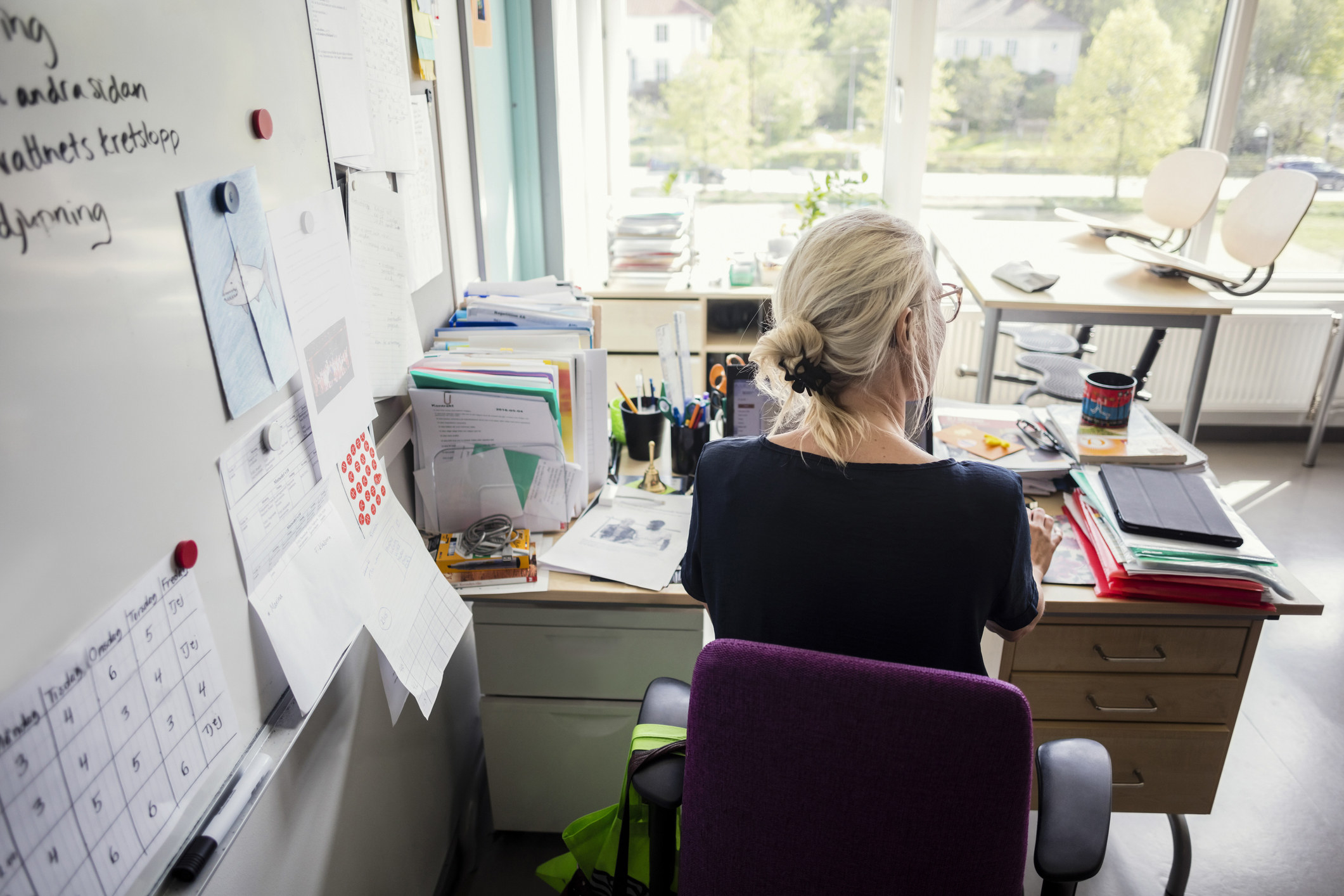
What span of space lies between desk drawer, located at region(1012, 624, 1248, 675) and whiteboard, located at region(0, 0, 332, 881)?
125 cm

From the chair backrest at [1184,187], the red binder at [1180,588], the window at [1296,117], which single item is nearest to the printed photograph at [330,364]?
the red binder at [1180,588]

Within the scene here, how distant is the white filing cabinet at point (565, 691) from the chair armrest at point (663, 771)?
352 mm

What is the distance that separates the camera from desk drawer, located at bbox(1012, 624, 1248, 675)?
1.48 m

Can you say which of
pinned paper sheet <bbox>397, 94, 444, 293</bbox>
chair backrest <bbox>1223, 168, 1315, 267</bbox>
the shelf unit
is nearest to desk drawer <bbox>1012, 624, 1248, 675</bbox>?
pinned paper sheet <bbox>397, 94, 444, 293</bbox>

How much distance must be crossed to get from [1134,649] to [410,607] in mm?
1201

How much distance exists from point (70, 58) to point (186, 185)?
150 mm

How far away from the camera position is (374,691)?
135 cm

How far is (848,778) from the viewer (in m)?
0.88

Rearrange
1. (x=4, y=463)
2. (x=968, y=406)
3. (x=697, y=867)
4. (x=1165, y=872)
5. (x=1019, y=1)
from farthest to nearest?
(x=1019, y=1) < (x=968, y=406) < (x=1165, y=872) < (x=697, y=867) < (x=4, y=463)

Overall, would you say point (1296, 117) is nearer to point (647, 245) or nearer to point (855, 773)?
point (647, 245)

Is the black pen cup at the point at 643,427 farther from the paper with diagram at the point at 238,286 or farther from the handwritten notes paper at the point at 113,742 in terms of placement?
the handwritten notes paper at the point at 113,742

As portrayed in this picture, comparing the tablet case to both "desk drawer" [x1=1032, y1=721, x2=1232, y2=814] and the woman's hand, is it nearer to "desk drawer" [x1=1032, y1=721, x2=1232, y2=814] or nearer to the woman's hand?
the woman's hand

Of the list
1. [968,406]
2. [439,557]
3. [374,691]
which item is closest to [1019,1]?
[968,406]

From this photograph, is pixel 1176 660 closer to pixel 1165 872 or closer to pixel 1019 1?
pixel 1165 872
